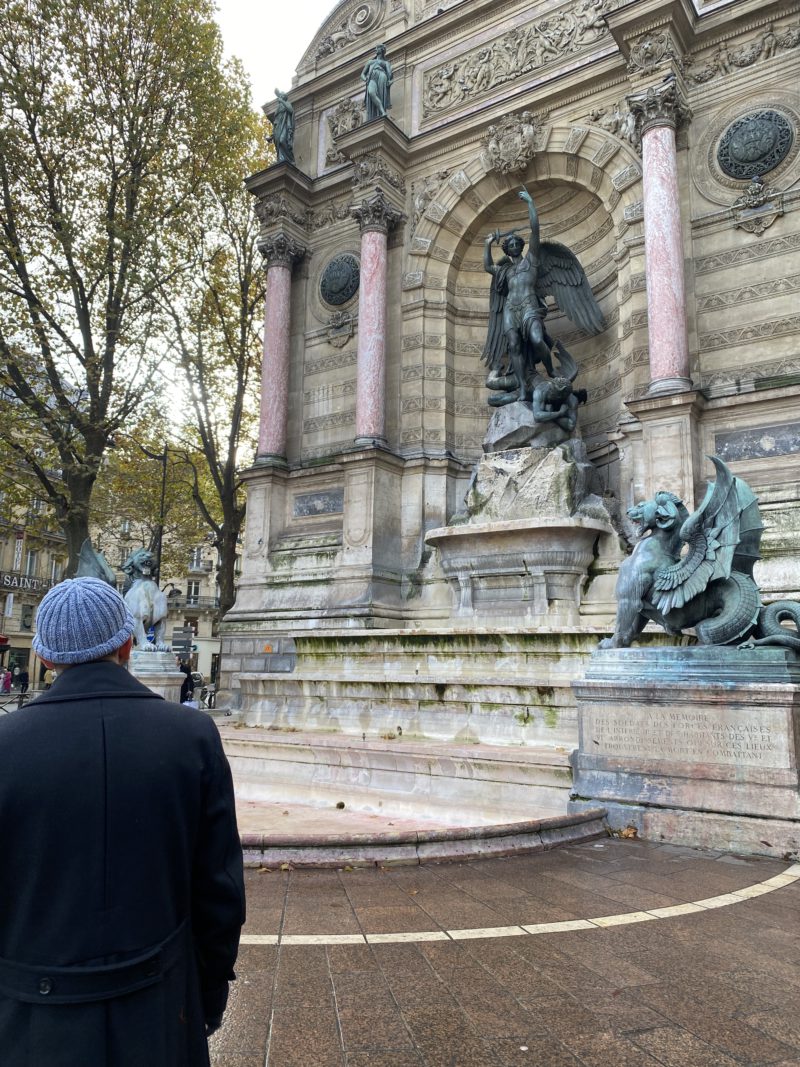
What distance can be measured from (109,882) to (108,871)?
0.02m

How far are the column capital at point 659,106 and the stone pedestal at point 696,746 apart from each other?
1194 centimetres

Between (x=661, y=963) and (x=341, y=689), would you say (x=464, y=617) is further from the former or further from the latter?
(x=661, y=963)

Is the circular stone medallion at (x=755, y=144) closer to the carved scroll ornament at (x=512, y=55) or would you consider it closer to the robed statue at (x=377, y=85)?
the carved scroll ornament at (x=512, y=55)

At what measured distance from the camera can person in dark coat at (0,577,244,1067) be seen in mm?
1542

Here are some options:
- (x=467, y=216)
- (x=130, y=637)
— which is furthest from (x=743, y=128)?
(x=130, y=637)

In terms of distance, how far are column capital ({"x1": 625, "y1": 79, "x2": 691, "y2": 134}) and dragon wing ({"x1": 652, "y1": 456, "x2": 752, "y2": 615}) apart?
417 inches

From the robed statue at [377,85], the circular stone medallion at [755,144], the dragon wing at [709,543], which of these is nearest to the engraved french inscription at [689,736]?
the dragon wing at [709,543]

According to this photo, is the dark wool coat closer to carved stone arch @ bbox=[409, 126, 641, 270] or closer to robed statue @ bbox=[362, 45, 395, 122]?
carved stone arch @ bbox=[409, 126, 641, 270]

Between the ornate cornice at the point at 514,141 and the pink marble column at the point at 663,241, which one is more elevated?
the ornate cornice at the point at 514,141

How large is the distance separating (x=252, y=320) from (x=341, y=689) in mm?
17566

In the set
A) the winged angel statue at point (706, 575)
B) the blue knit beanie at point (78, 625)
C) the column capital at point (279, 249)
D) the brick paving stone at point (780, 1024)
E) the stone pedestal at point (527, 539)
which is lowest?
the brick paving stone at point (780, 1024)

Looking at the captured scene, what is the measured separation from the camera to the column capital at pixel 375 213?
18047 mm

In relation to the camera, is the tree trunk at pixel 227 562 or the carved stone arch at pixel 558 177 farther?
the tree trunk at pixel 227 562

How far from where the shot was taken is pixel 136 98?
60.0ft
